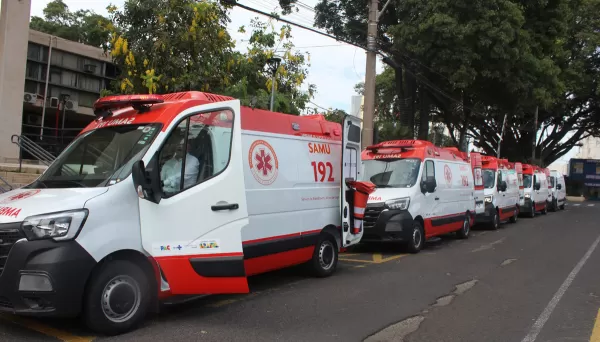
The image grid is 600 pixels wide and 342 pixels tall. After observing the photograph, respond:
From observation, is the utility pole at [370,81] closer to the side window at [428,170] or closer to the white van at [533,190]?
the side window at [428,170]

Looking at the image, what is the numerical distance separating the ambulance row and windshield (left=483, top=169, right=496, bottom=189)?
11118 millimetres

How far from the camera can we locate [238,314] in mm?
5828

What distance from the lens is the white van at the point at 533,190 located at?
2288 centimetres

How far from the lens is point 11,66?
15.0 m

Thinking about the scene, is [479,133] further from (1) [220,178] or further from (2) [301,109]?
(1) [220,178]

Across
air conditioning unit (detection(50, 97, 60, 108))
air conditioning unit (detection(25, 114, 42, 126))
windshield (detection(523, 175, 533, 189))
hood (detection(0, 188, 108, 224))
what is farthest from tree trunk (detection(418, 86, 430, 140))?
hood (detection(0, 188, 108, 224))

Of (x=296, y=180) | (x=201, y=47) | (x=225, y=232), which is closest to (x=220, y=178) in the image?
(x=225, y=232)

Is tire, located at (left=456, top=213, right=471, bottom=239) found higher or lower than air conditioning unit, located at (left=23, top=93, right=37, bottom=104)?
lower

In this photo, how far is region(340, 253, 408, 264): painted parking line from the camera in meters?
10.0

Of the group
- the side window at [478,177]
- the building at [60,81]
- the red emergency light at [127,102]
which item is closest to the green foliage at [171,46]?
the red emergency light at [127,102]

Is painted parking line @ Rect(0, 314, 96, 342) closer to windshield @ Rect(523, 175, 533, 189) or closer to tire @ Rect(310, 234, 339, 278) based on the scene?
tire @ Rect(310, 234, 339, 278)

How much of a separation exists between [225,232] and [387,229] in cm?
559

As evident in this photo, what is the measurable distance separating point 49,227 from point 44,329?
1.19 meters

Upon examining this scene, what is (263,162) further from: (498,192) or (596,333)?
(498,192)
